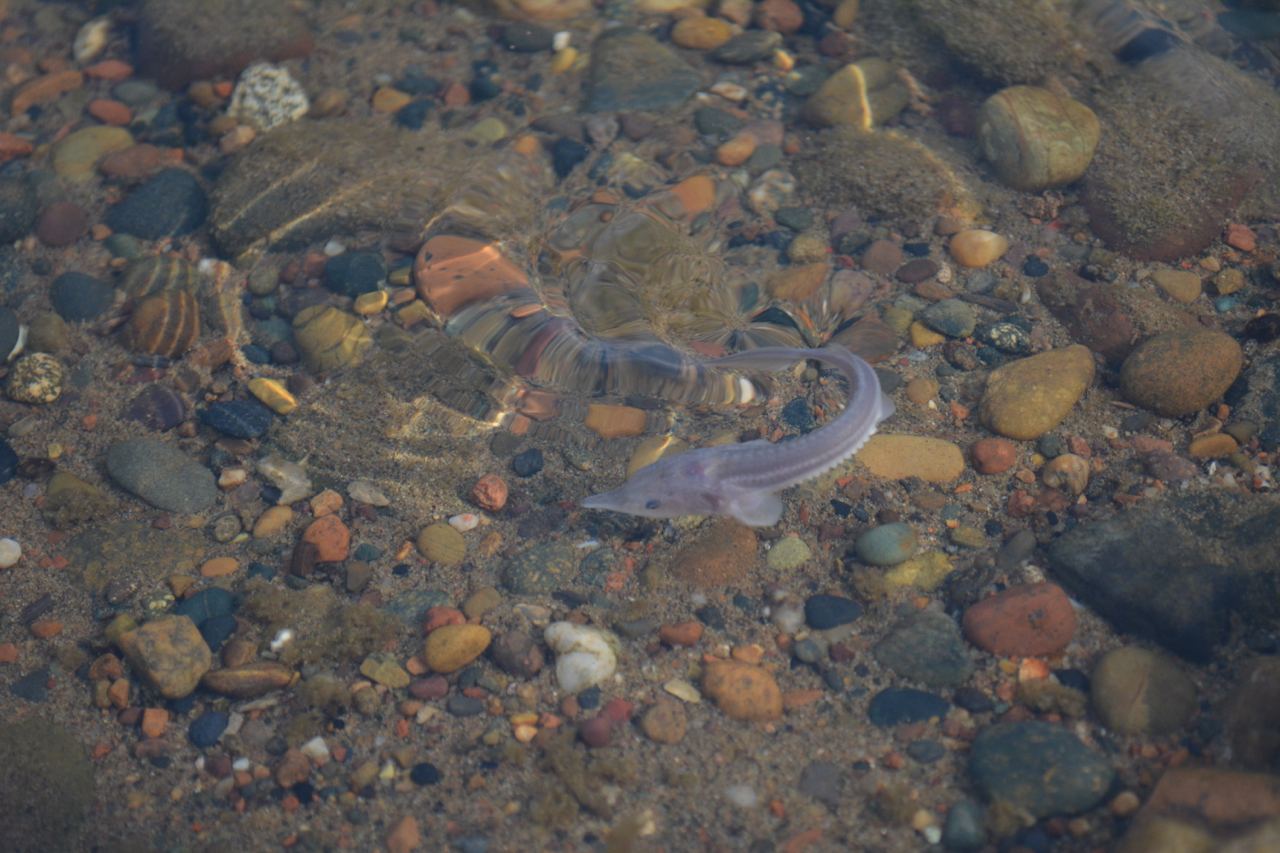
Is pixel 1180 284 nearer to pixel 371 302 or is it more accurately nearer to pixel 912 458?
pixel 912 458

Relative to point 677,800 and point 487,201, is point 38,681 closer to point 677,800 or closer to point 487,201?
point 677,800

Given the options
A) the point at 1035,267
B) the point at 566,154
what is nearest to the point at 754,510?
the point at 1035,267

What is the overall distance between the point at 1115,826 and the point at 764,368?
118 inches

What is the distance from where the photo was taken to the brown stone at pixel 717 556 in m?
4.86

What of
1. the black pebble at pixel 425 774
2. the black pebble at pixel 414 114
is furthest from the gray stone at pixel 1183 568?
the black pebble at pixel 414 114

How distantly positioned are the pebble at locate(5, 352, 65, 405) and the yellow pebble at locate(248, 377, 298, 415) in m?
1.28

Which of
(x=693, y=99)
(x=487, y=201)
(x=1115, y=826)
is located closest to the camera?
(x=1115, y=826)

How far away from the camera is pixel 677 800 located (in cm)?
411

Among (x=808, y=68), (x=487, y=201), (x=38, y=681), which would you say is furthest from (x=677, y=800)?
(x=808, y=68)

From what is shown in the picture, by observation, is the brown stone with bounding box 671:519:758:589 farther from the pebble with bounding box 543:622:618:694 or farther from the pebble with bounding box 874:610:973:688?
the pebble with bounding box 874:610:973:688

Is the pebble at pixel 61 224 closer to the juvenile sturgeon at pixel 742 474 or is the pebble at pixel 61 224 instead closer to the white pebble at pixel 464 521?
the white pebble at pixel 464 521

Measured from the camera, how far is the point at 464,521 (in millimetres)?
A: 5203

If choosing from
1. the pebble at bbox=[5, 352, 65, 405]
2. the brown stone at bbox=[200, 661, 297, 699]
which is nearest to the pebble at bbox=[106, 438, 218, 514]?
the pebble at bbox=[5, 352, 65, 405]

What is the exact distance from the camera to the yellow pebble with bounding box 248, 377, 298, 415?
575 cm
